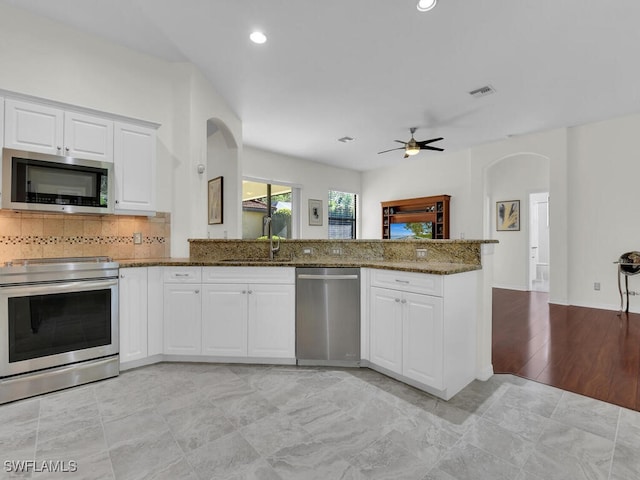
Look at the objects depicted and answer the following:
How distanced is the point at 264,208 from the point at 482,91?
4.64m

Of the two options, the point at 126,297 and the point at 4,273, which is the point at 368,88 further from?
the point at 4,273

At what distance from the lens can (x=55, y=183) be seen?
260cm

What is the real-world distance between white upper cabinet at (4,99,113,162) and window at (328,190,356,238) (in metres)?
5.83

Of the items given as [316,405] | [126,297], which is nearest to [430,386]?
[316,405]

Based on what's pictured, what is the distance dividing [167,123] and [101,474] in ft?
10.5

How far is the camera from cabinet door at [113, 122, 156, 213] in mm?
2949

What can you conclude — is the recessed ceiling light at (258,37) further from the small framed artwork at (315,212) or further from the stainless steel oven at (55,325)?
the small framed artwork at (315,212)

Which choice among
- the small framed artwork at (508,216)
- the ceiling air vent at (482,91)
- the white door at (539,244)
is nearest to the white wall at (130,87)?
the ceiling air vent at (482,91)

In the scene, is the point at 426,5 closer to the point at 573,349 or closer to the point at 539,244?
the point at 573,349

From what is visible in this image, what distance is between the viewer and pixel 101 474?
1510 mm

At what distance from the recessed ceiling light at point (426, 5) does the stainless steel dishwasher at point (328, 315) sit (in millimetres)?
2185

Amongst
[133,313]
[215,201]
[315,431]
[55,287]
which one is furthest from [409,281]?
[215,201]

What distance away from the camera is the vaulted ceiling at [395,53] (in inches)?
104

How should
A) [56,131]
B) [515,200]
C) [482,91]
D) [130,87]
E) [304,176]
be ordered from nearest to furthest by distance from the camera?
1. [56,131]
2. [130,87]
3. [482,91]
4. [515,200]
5. [304,176]
